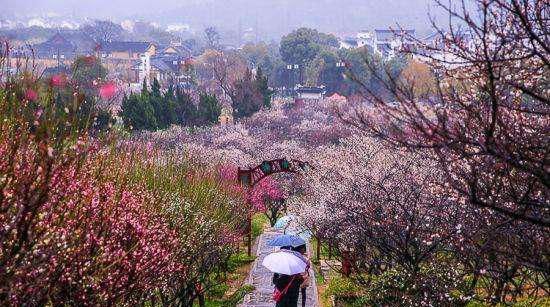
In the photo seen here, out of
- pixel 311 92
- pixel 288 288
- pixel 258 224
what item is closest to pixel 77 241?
pixel 288 288

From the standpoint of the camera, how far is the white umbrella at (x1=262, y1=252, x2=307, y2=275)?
1319 centimetres

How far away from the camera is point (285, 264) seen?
13375 millimetres

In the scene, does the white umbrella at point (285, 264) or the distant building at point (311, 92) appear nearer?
the white umbrella at point (285, 264)

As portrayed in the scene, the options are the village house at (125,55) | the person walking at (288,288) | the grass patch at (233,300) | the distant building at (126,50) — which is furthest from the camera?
the distant building at (126,50)

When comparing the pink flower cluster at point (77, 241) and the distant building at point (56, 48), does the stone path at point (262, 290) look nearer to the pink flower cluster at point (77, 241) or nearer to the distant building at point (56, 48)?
the pink flower cluster at point (77, 241)

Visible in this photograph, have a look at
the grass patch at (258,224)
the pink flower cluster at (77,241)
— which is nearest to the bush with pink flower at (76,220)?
the pink flower cluster at (77,241)

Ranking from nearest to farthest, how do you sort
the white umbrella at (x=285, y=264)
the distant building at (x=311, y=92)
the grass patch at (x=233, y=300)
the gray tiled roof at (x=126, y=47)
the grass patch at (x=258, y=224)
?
the white umbrella at (x=285, y=264), the grass patch at (x=233, y=300), the grass patch at (x=258, y=224), the distant building at (x=311, y=92), the gray tiled roof at (x=126, y=47)

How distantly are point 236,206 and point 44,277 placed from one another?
16435 mm

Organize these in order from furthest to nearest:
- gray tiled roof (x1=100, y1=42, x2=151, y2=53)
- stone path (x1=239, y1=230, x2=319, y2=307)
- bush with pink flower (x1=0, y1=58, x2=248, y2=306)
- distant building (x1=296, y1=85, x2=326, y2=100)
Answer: gray tiled roof (x1=100, y1=42, x2=151, y2=53) < distant building (x1=296, y1=85, x2=326, y2=100) < stone path (x1=239, y1=230, x2=319, y2=307) < bush with pink flower (x1=0, y1=58, x2=248, y2=306)

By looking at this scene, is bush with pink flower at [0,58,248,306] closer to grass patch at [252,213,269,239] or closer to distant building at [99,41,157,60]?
grass patch at [252,213,269,239]

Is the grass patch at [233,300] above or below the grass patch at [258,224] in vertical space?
above

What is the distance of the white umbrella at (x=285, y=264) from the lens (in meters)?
13.2

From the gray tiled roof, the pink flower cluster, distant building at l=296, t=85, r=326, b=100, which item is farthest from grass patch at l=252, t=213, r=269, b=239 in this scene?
the gray tiled roof

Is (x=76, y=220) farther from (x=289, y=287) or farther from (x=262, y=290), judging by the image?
(x=262, y=290)
